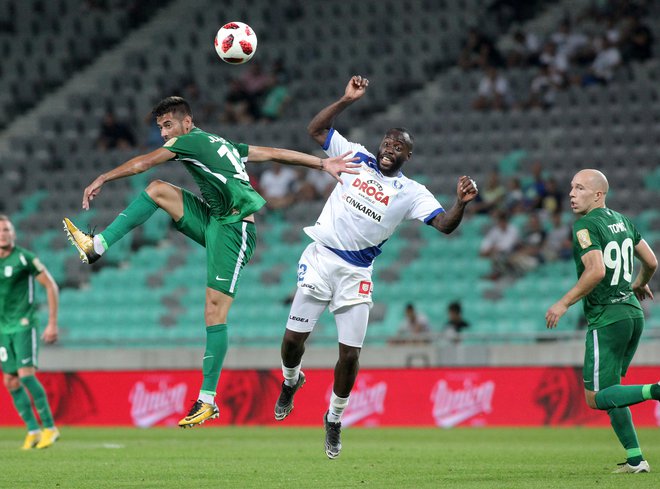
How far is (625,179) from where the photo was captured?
2000 cm

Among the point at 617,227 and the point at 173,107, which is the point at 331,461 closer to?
the point at 617,227

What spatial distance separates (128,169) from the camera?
29.4 feet

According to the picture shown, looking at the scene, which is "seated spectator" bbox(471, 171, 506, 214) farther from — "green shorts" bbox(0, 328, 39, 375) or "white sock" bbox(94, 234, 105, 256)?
"white sock" bbox(94, 234, 105, 256)

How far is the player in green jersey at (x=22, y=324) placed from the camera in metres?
13.4

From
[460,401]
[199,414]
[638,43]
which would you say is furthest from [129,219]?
[638,43]

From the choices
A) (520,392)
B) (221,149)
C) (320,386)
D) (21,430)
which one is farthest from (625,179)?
(221,149)

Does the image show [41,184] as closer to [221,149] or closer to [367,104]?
[367,104]

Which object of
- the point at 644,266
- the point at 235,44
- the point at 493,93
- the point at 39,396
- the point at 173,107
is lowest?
the point at 39,396

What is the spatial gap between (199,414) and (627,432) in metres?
3.40

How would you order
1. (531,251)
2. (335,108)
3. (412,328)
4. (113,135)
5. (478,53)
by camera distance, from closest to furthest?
(335,108)
(412,328)
(531,251)
(478,53)
(113,135)

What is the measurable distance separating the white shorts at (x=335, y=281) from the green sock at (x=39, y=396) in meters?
4.77

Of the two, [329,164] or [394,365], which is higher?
[329,164]

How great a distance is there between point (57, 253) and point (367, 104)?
22.1 ft

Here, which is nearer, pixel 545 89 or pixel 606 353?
pixel 606 353
